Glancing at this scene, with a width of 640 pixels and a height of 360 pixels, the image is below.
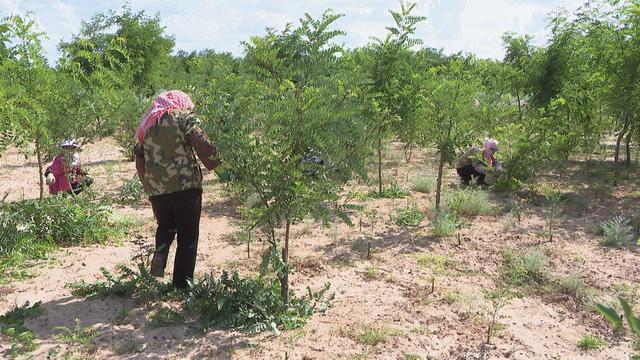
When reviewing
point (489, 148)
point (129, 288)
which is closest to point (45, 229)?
Answer: point (129, 288)

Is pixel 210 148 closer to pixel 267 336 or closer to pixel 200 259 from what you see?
pixel 267 336

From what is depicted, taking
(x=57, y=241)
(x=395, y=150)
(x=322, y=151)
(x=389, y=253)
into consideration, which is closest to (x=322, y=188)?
(x=322, y=151)

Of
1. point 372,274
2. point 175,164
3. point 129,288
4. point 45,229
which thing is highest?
point 175,164

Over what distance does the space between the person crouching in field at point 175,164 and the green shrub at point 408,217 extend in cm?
348

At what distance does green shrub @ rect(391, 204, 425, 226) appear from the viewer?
684 cm

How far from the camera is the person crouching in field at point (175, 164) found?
3686 millimetres

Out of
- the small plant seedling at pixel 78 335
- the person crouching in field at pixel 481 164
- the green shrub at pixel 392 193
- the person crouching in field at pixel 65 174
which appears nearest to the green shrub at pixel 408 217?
the green shrub at pixel 392 193

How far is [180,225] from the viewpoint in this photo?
12.9 feet

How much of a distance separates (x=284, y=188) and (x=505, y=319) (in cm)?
209

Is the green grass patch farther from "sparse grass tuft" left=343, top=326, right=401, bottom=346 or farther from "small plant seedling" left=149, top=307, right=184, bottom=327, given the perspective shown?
"sparse grass tuft" left=343, top=326, right=401, bottom=346

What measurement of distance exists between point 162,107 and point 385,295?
94.0 inches

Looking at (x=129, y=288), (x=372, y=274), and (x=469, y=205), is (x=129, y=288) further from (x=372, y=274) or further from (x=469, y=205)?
(x=469, y=205)

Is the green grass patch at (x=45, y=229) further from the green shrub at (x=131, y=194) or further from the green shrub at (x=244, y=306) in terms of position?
the green shrub at (x=244, y=306)

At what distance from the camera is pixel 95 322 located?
3719mm
